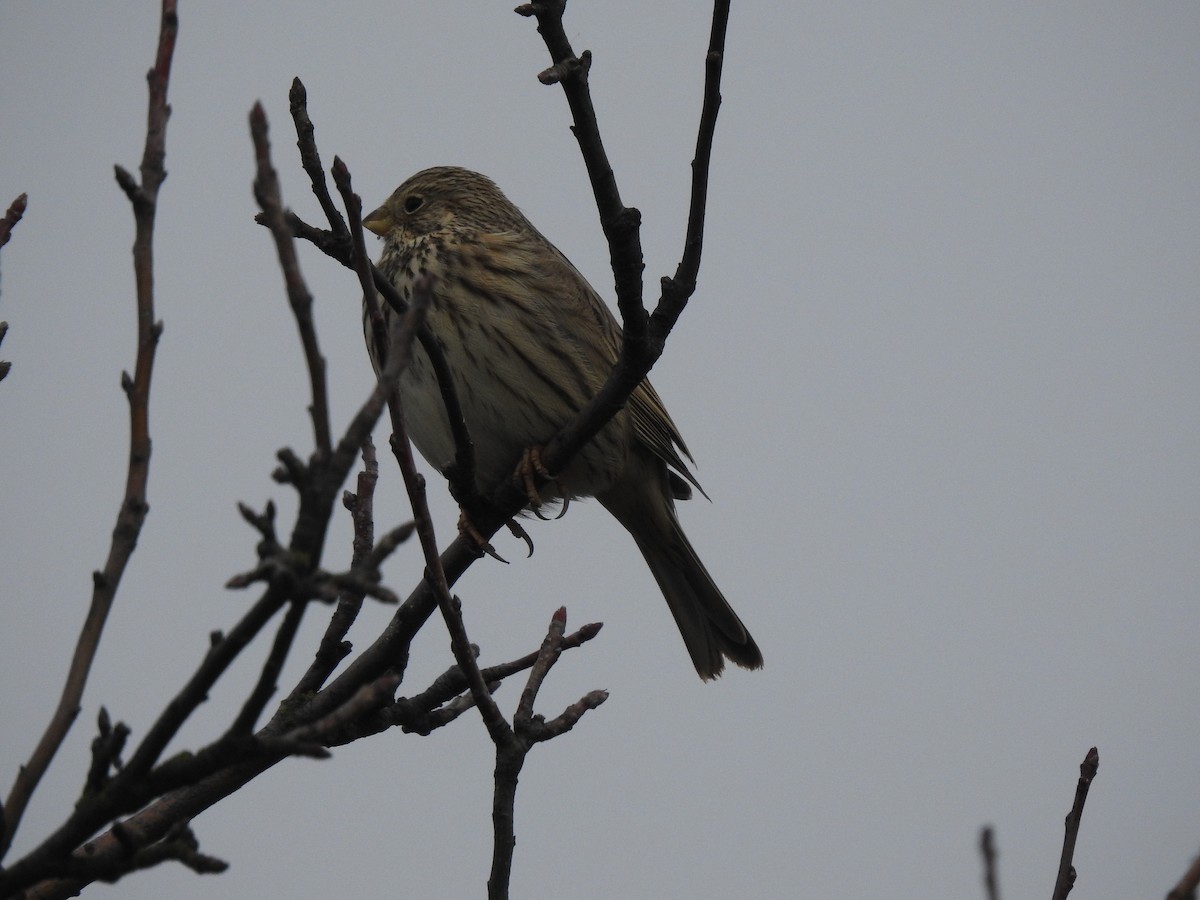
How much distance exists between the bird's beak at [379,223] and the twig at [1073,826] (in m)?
4.26

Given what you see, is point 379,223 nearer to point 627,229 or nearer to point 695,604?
point 695,604

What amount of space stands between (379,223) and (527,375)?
4.84 feet

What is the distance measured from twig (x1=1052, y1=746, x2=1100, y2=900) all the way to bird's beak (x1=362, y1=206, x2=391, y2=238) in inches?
168

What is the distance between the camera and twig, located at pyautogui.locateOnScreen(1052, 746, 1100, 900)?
2598 mm

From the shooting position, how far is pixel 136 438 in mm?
2076

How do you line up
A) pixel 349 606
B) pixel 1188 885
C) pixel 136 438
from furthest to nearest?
pixel 349 606, pixel 136 438, pixel 1188 885

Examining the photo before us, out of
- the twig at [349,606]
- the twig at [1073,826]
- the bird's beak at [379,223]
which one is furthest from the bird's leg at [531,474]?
the twig at [1073,826]

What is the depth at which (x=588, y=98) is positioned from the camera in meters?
3.04

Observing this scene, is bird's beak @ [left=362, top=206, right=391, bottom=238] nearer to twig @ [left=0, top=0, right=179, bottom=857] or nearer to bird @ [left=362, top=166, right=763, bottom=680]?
bird @ [left=362, top=166, right=763, bottom=680]

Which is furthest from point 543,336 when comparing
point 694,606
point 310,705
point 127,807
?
point 127,807

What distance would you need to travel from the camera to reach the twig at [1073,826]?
2.60m

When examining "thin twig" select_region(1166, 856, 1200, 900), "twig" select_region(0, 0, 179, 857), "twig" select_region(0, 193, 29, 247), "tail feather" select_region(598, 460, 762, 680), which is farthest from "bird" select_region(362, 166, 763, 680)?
"thin twig" select_region(1166, 856, 1200, 900)

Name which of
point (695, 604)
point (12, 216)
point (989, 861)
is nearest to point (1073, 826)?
point (989, 861)

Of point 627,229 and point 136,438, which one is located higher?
point 627,229
